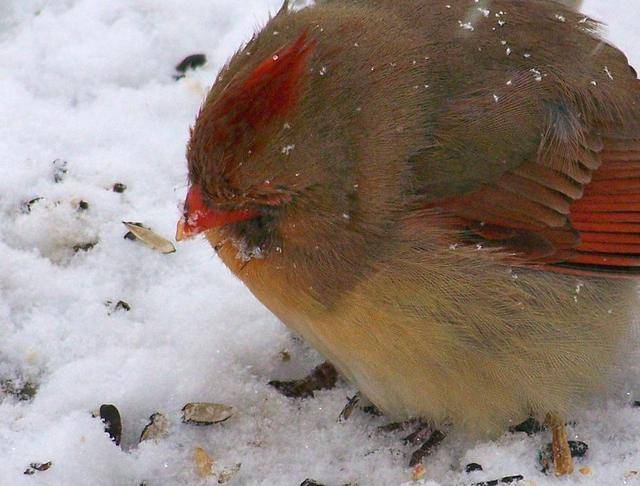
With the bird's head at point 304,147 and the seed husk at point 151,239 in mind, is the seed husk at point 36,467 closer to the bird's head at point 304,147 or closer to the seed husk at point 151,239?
the bird's head at point 304,147

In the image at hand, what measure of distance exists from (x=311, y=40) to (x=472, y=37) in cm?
53

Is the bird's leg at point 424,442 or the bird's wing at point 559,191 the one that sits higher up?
the bird's wing at point 559,191

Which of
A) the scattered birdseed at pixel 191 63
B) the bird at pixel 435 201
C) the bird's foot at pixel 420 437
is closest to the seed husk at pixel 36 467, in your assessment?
the bird at pixel 435 201

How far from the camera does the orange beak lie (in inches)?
116

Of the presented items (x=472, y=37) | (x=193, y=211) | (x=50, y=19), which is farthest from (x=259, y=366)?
(x=50, y=19)

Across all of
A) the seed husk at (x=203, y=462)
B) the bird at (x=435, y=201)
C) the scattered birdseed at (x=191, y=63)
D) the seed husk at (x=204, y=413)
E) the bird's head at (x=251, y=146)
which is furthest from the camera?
the scattered birdseed at (x=191, y=63)

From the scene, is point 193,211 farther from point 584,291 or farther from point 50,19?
point 50,19

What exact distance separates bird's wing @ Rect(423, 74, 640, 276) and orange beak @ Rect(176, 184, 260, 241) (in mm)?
516

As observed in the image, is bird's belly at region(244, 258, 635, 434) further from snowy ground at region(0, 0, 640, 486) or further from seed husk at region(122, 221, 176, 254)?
seed husk at region(122, 221, 176, 254)

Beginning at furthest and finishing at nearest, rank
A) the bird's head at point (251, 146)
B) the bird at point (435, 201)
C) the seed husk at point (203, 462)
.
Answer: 1. the seed husk at point (203, 462)
2. the bird at point (435, 201)
3. the bird's head at point (251, 146)

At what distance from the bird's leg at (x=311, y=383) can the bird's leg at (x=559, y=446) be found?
27.6 inches

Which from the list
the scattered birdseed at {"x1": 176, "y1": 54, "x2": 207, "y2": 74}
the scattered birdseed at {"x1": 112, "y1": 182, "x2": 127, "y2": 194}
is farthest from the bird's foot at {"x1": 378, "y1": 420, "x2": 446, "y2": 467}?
the scattered birdseed at {"x1": 176, "y1": 54, "x2": 207, "y2": 74}

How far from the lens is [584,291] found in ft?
10.3

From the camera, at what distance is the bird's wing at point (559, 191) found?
9.87 ft
